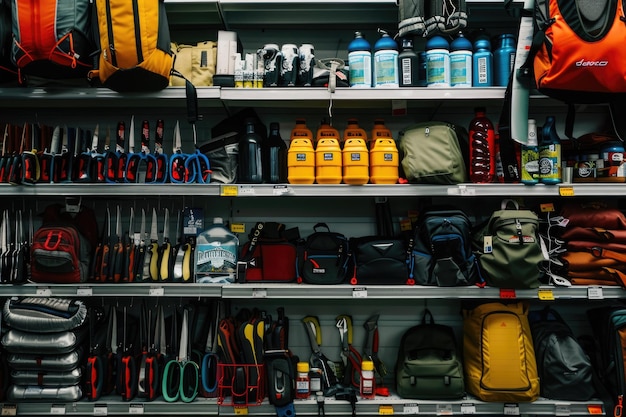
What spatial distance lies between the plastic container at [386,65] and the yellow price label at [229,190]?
1109 millimetres

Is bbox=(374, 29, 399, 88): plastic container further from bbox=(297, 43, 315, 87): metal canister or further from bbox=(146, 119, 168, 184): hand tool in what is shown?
bbox=(146, 119, 168, 184): hand tool

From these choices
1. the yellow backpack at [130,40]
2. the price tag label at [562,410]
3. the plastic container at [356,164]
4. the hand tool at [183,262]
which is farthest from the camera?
the hand tool at [183,262]

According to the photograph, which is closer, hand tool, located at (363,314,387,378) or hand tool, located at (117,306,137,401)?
hand tool, located at (117,306,137,401)

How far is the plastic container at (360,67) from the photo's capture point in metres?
3.00

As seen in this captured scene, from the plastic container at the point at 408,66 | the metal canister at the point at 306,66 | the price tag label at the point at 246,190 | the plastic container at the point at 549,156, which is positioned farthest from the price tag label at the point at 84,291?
the plastic container at the point at 549,156

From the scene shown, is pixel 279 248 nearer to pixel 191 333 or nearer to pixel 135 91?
pixel 191 333

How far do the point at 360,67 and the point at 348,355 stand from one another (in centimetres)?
190

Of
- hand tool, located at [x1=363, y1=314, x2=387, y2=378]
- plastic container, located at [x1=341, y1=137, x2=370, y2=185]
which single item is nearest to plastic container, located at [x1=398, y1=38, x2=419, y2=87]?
plastic container, located at [x1=341, y1=137, x2=370, y2=185]

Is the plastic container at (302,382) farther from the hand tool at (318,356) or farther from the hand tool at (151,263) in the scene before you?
the hand tool at (151,263)

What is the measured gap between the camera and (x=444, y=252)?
2.98 meters

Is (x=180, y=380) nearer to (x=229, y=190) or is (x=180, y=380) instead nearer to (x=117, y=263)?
(x=117, y=263)

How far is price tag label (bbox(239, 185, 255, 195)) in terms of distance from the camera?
300 cm

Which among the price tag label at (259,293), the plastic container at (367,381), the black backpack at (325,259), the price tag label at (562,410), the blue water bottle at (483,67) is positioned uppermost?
the blue water bottle at (483,67)

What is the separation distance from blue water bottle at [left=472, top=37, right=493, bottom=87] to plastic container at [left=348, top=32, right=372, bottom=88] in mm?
682
